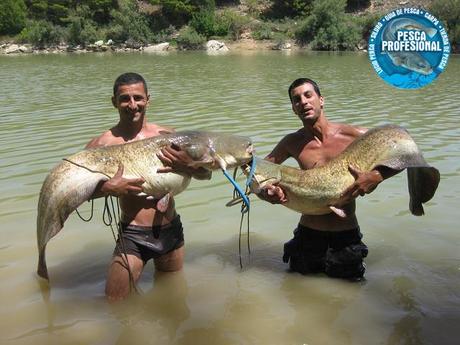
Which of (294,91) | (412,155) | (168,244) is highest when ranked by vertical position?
(294,91)

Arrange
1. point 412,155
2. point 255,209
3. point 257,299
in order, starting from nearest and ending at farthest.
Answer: point 412,155, point 257,299, point 255,209

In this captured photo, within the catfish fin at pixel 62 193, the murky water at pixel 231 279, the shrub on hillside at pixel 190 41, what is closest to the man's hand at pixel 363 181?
the murky water at pixel 231 279

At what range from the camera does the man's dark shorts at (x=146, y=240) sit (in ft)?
10.8

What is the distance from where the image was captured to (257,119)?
9.91 meters

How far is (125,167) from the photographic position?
308cm

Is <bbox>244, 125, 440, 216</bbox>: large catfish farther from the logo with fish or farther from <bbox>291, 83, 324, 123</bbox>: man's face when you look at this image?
the logo with fish

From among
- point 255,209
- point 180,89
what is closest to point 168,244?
point 255,209

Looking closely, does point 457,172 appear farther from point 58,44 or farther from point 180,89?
point 58,44

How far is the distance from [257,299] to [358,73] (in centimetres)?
1679


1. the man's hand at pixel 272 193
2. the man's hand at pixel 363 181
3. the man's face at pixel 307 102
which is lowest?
the man's hand at pixel 272 193

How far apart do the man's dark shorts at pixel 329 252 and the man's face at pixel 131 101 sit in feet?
4.86

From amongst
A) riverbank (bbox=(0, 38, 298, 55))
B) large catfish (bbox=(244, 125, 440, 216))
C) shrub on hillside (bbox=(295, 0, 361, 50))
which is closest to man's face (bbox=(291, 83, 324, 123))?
large catfish (bbox=(244, 125, 440, 216))

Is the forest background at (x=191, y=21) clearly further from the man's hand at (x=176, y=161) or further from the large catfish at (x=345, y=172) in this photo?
the man's hand at (x=176, y=161)

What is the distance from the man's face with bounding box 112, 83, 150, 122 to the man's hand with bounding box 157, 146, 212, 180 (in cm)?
39
